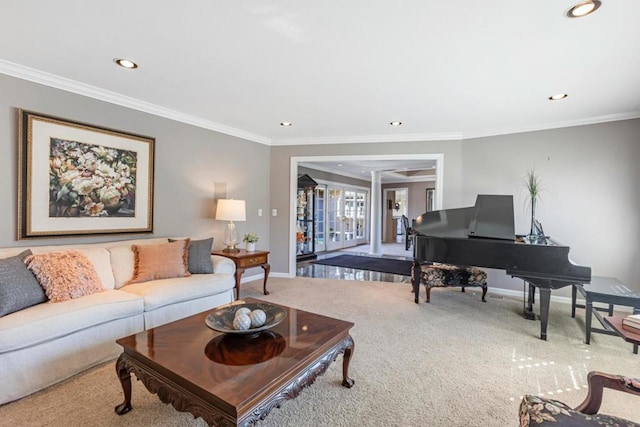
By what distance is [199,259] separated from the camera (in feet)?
11.2

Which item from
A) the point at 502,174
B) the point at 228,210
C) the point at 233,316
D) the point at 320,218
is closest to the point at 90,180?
the point at 228,210

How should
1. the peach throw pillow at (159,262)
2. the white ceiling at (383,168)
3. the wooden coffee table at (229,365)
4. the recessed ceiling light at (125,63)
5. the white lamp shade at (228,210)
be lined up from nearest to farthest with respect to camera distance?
1. the wooden coffee table at (229,365)
2. the recessed ceiling light at (125,63)
3. the peach throw pillow at (159,262)
4. the white lamp shade at (228,210)
5. the white ceiling at (383,168)

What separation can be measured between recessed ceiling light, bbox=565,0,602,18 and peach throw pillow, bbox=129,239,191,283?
12.5 ft

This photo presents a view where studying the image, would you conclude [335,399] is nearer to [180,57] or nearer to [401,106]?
[180,57]

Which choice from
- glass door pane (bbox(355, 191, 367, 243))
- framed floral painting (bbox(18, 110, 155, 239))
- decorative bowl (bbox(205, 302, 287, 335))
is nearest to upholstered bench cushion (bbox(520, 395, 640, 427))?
decorative bowl (bbox(205, 302, 287, 335))

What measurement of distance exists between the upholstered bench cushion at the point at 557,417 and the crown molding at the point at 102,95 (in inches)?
171

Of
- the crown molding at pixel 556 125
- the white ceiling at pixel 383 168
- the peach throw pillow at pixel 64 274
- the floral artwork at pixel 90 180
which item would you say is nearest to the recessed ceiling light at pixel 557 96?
the crown molding at pixel 556 125

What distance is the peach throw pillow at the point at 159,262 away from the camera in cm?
307

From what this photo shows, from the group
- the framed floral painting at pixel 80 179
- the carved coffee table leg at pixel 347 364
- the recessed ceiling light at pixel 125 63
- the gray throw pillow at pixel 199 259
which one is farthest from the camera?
the gray throw pillow at pixel 199 259

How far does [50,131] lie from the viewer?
9.59 ft

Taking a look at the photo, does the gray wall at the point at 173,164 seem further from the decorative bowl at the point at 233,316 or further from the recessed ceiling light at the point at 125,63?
the decorative bowl at the point at 233,316

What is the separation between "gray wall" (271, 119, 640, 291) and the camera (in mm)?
3814

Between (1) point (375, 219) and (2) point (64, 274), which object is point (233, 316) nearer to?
(2) point (64, 274)

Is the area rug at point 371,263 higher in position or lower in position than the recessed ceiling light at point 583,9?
lower
